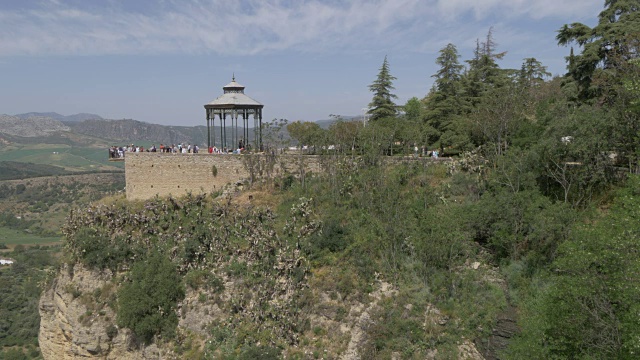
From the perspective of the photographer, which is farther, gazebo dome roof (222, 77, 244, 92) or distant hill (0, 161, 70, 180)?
distant hill (0, 161, 70, 180)

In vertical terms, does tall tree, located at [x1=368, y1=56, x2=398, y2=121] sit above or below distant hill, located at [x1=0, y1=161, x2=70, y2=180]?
above

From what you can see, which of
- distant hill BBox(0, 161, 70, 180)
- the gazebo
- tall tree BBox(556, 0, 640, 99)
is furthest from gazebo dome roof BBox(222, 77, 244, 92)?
distant hill BBox(0, 161, 70, 180)

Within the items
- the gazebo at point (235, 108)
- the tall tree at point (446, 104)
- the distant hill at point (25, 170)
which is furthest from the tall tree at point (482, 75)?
the distant hill at point (25, 170)

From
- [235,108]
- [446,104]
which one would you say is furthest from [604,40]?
[235,108]

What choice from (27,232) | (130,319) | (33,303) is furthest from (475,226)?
(27,232)

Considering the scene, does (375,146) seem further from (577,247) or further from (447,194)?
(577,247)

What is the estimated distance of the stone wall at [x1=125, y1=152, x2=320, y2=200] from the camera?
2334 cm

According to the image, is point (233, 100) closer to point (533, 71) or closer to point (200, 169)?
point (200, 169)

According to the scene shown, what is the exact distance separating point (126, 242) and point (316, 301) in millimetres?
10061

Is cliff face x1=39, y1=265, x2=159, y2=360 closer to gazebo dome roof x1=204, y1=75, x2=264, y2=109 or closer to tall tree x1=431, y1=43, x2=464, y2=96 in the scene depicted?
gazebo dome roof x1=204, y1=75, x2=264, y2=109

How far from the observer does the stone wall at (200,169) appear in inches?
919

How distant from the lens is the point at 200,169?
23469 millimetres

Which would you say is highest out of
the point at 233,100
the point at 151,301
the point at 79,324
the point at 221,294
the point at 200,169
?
the point at 233,100

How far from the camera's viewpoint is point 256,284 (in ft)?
57.8
